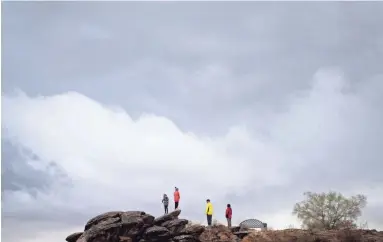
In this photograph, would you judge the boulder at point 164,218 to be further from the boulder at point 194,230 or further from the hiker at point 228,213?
the hiker at point 228,213

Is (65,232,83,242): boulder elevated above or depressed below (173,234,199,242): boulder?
above

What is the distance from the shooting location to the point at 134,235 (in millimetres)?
36094

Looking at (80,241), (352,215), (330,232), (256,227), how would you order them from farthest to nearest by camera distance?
(352,215)
(256,227)
(330,232)
(80,241)

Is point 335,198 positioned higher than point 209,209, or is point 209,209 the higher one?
point 335,198

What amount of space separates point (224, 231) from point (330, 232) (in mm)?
7296

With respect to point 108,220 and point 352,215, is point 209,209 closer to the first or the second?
point 108,220

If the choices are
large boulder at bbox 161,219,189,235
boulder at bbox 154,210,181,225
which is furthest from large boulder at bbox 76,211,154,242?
large boulder at bbox 161,219,189,235

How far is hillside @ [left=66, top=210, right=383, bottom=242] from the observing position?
117ft

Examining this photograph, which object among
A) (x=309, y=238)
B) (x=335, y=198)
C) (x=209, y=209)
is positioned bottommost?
(x=309, y=238)

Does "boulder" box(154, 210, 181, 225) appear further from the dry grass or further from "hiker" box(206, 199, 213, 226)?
the dry grass

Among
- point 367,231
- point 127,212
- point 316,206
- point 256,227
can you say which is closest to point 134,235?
point 127,212

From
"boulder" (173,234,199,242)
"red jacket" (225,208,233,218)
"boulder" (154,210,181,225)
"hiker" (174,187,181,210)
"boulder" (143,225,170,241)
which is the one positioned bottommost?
"boulder" (173,234,199,242)

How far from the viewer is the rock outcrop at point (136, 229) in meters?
35.5

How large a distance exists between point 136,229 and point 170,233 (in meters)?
2.28
